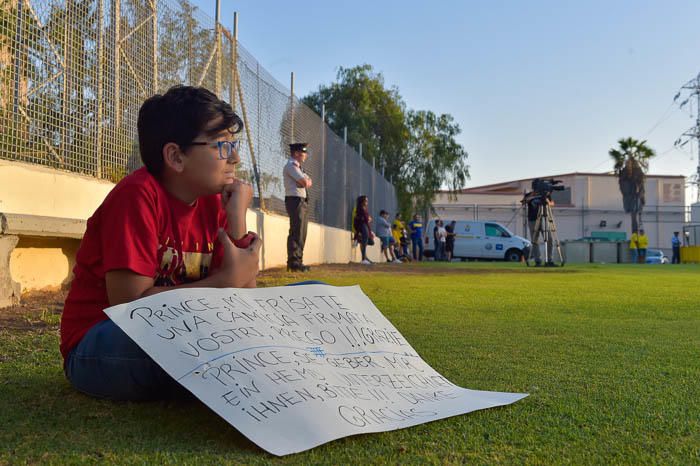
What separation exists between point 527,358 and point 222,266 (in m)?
1.41

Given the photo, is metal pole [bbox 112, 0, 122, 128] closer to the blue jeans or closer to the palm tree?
the blue jeans

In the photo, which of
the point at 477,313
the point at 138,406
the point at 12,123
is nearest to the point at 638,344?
the point at 477,313

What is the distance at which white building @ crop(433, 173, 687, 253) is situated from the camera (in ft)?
160

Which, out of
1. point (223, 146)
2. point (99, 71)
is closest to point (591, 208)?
point (99, 71)

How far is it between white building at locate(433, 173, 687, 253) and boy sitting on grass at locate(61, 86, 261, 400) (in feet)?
151

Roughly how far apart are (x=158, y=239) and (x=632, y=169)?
45.1 meters

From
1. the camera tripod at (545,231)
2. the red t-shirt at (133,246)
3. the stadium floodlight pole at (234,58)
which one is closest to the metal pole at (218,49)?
the stadium floodlight pole at (234,58)

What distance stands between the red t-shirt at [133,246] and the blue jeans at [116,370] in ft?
0.36

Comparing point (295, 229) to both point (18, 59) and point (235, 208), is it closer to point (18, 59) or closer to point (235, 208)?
point (18, 59)

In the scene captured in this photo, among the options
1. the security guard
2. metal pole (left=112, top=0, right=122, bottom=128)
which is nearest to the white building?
the security guard

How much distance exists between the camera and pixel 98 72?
18.0 feet

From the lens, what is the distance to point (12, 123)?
4547 millimetres

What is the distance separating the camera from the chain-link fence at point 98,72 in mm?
4570

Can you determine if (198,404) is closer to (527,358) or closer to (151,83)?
(527,358)
